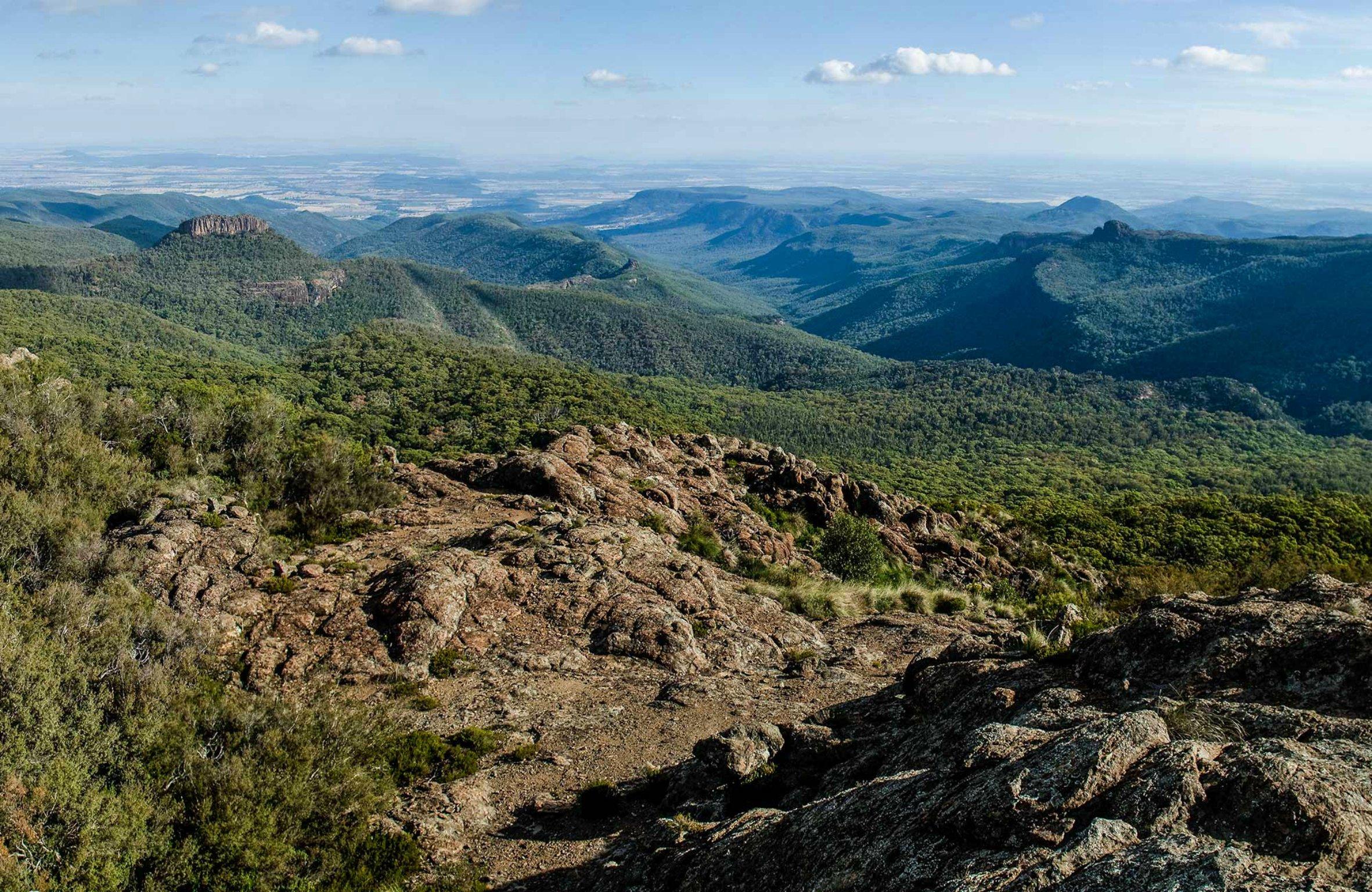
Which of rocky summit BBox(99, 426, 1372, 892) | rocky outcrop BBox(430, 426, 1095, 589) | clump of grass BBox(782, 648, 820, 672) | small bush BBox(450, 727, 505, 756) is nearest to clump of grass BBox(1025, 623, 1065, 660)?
rocky summit BBox(99, 426, 1372, 892)

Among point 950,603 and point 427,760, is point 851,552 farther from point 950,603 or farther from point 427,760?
point 427,760

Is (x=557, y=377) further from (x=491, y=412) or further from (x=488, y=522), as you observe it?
(x=488, y=522)

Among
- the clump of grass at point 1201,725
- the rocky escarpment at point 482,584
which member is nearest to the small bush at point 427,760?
the rocky escarpment at point 482,584

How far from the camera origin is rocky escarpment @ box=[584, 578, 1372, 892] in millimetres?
6109

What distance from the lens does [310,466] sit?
93.0 feet

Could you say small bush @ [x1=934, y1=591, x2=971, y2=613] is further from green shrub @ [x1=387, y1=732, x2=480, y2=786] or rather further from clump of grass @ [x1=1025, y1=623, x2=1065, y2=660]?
green shrub @ [x1=387, y1=732, x2=480, y2=786]

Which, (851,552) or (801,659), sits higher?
(801,659)

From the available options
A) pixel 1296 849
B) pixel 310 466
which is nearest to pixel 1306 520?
pixel 1296 849

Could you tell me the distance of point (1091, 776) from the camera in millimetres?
7258

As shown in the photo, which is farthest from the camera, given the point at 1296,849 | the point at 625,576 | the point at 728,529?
the point at 728,529

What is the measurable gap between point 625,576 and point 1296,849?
19487 mm

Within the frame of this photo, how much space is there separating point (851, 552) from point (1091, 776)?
27.4 m

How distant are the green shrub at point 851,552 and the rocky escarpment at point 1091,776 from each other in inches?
Result: 773

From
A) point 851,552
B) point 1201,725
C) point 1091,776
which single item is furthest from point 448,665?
point 851,552
